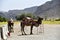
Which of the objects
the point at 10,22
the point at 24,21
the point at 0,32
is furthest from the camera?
Result: the point at 10,22

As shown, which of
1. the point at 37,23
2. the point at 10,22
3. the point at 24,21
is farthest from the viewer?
the point at 10,22

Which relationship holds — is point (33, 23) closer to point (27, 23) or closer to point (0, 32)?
point (27, 23)

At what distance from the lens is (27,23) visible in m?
28.4

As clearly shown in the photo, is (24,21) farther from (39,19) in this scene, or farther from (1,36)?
(1,36)

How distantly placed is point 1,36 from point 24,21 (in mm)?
9797

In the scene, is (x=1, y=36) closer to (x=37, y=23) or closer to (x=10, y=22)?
(x=37, y=23)

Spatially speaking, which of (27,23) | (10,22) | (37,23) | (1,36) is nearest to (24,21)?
(27,23)

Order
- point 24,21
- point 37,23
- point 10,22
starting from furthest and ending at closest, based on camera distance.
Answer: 1. point 10,22
2. point 37,23
3. point 24,21

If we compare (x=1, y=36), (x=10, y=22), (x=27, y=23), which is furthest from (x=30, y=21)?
(x=1, y=36)

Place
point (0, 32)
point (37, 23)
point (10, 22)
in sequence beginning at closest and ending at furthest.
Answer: point (0, 32)
point (37, 23)
point (10, 22)

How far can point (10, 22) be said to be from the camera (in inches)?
1307

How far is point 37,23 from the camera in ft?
98.7

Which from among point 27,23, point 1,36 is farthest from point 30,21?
point 1,36

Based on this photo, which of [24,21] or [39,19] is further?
[39,19]
